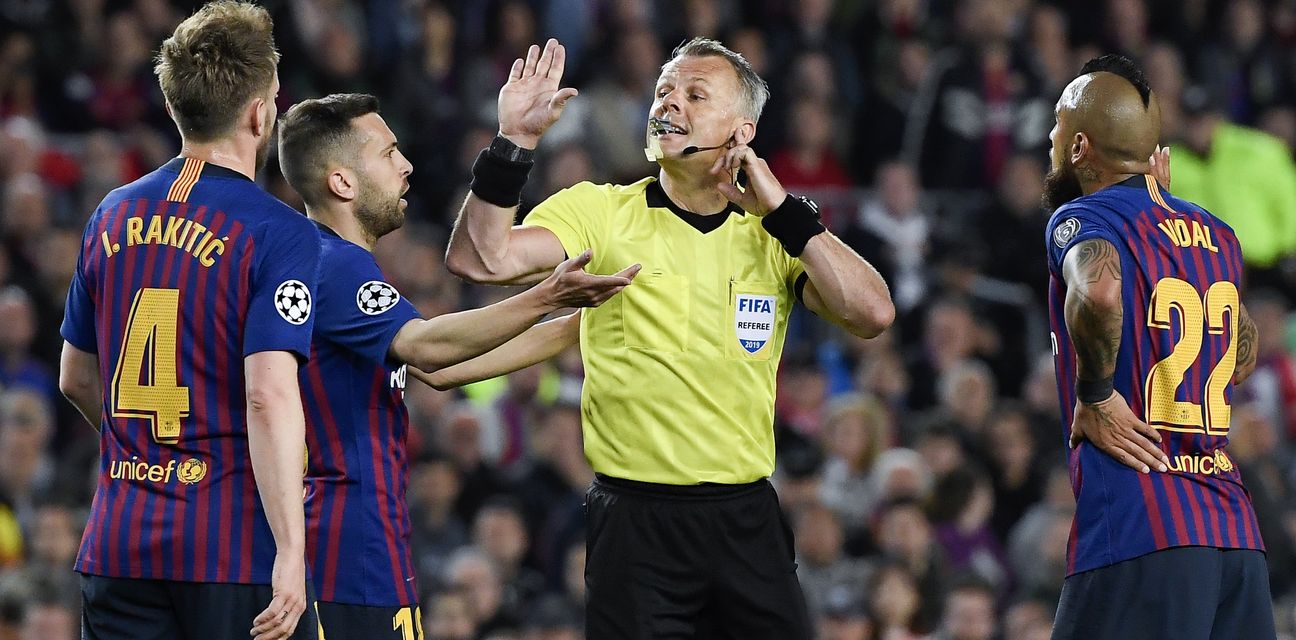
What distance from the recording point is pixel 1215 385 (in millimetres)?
4840

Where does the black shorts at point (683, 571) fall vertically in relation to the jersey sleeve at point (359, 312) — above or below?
below

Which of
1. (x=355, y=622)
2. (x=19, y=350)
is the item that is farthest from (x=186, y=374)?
(x=19, y=350)

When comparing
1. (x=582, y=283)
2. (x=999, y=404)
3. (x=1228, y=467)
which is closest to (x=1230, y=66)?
(x=999, y=404)

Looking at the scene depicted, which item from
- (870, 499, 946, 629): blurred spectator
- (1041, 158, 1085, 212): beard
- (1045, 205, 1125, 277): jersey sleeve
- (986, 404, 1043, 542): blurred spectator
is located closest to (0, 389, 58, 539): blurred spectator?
(870, 499, 946, 629): blurred spectator

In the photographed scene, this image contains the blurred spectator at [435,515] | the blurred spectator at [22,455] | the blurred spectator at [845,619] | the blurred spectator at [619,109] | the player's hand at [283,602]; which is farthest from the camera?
the blurred spectator at [619,109]

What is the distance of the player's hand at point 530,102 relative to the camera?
Result: 4844 millimetres

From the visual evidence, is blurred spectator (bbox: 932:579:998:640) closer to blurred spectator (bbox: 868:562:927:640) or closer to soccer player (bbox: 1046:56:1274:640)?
blurred spectator (bbox: 868:562:927:640)

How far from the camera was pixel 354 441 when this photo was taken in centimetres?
464

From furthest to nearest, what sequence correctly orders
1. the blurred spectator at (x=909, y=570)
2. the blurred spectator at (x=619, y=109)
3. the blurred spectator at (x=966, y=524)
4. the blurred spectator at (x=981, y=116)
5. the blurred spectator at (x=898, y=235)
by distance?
the blurred spectator at (x=981, y=116)
the blurred spectator at (x=619, y=109)
the blurred spectator at (x=898, y=235)
the blurred spectator at (x=966, y=524)
the blurred spectator at (x=909, y=570)

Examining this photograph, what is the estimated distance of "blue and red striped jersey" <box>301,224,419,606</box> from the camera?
460cm

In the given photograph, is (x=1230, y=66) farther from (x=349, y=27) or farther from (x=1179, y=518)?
(x=1179, y=518)

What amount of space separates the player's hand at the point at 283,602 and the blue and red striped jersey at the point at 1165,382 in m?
2.13

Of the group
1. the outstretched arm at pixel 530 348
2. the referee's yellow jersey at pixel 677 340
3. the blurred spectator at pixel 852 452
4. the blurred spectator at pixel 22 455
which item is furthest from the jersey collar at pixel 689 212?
the blurred spectator at pixel 22 455

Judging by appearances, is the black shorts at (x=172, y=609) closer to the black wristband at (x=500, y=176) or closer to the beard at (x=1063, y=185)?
the black wristband at (x=500, y=176)
